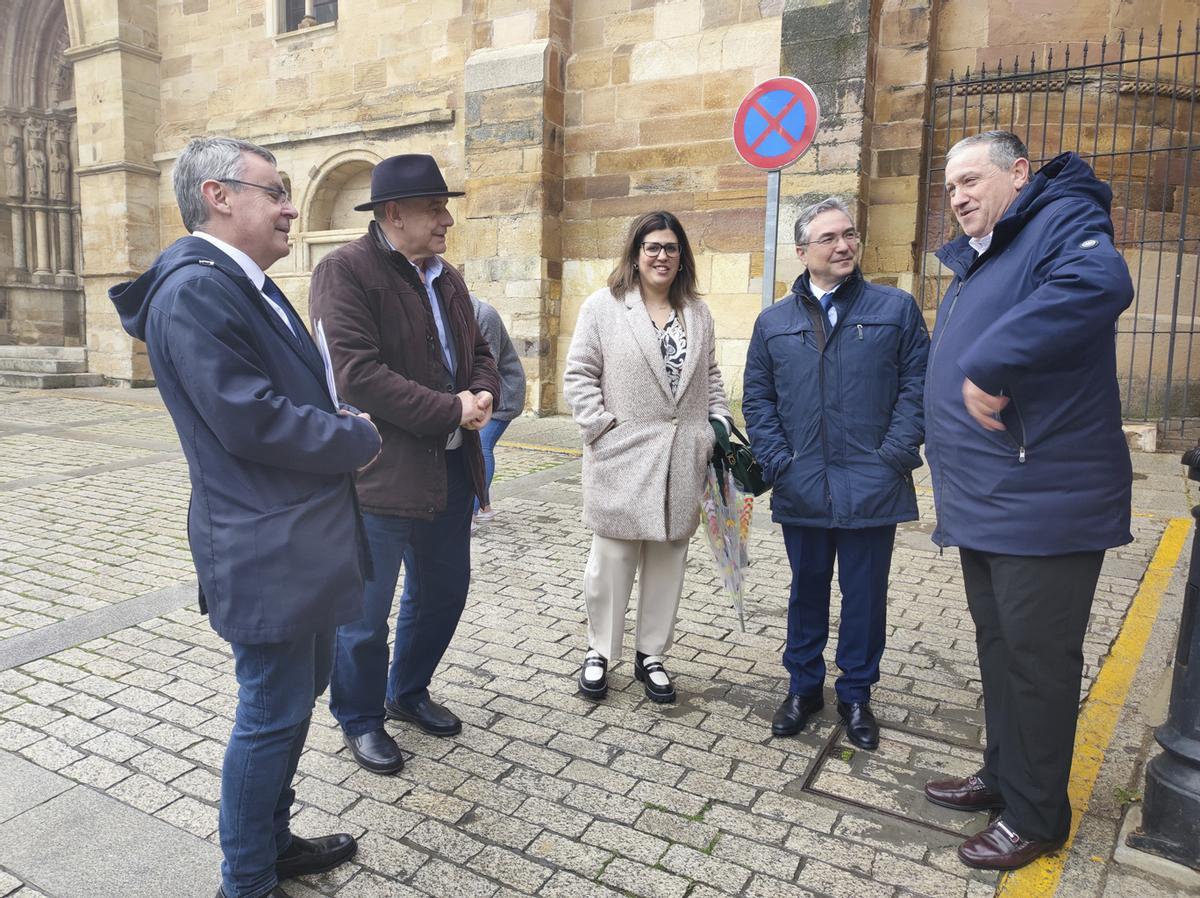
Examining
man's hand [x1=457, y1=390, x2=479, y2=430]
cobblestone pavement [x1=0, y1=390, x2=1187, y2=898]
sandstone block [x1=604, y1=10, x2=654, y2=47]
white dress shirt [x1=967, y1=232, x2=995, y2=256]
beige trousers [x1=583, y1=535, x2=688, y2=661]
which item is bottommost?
cobblestone pavement [x1=0, y1=390, x2=1187, y2=898]

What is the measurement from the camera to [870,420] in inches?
118

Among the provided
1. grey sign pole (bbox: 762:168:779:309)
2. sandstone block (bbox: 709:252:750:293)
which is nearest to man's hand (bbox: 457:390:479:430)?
grey sign pole (bbox: 762:168:779:309)

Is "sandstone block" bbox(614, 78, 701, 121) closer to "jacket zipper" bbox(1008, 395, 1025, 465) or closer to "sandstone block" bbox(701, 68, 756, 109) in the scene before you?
"sandstone block" bbox(701, 68, 756, 109)

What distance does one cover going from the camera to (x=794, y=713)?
3156mm

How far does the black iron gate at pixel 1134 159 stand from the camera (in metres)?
8.76

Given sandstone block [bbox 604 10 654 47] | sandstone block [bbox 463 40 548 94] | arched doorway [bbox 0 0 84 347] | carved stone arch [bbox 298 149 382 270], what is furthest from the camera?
arched doorway [bbox 0 0 84 347]

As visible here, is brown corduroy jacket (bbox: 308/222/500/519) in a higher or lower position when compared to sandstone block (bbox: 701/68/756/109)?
lower

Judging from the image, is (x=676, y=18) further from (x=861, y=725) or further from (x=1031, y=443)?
(x=1031, y=443)

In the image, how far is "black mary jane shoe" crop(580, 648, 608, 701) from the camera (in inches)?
134

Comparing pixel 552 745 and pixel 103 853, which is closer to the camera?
pixel 103 853

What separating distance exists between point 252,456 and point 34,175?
1943 centimetres

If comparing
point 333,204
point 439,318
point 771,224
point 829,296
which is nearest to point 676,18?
point 771,224

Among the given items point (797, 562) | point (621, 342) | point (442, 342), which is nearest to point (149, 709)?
point (442, 342)

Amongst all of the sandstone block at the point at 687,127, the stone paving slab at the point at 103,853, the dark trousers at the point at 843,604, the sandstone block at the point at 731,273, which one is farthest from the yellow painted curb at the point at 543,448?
the stone paving slab at the point at 103,853
